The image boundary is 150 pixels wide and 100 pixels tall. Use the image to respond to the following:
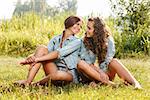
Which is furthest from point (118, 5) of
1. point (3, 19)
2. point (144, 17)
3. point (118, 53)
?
point (3, 19)

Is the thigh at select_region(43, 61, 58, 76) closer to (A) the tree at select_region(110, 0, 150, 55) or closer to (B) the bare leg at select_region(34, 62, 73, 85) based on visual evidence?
(B) the bare leg at select_region(34, 62, 73, 85)

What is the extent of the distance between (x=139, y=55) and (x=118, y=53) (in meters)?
0.56

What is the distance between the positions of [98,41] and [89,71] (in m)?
0.41

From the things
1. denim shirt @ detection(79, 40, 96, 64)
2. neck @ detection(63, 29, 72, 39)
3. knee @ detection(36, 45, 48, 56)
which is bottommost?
denim shirt @ detection(79, 40, 96, 64)

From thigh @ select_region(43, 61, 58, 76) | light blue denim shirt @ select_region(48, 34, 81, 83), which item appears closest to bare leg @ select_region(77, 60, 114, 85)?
light blue denim shirt @ select_region(48, 34, 81, 83)

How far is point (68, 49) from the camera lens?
6.07 metres

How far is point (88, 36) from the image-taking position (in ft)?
20.3

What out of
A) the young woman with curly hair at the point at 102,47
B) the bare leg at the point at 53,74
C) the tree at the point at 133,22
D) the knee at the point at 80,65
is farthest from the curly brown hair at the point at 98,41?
the tree at the point at 133,22

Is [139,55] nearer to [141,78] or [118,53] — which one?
[118,53]

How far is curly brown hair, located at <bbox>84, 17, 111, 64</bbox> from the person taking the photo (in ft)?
20.0

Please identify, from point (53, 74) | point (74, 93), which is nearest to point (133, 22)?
point (53, 74)

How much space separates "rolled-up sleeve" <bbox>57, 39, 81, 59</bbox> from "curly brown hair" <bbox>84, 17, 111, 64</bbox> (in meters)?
0.12

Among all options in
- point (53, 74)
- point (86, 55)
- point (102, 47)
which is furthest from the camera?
point (86, 55)

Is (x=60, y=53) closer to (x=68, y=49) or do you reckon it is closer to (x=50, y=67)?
(x=68, y=49)
